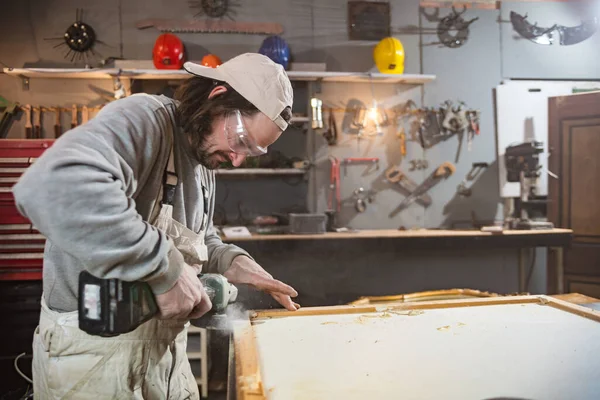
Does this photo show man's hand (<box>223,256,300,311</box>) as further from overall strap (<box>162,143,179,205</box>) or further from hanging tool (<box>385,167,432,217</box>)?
hanging tool (<box>385,167,432,217</box>)

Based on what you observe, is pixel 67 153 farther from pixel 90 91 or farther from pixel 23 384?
pixel 90 91

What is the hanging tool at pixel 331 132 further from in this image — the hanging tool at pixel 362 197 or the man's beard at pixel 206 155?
the man's beard at pixel 206 155

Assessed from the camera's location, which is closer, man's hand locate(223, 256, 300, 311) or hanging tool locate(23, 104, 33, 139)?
man's hand locate(223, 256, 300, 311)

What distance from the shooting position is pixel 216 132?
5.05 ft

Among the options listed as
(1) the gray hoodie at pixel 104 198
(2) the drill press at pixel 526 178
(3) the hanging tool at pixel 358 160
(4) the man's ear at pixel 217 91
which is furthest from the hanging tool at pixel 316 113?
(1) the gray hoodie at pixel 104 198

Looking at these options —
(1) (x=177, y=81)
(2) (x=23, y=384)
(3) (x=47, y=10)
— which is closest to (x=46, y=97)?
(3) (x=47, y=10)

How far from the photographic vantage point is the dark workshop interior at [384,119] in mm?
4742

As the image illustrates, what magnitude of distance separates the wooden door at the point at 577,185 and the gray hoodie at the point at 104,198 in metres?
4.87

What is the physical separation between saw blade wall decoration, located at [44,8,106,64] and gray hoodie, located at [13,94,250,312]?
407 centimetres

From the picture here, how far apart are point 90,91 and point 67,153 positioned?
434 centimetres

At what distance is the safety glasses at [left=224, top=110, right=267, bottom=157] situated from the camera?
1525mm

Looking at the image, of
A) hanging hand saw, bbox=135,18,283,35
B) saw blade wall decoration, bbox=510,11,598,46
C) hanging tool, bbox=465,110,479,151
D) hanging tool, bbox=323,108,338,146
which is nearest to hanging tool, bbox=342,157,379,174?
hanging tool, bbox=323,108,338,146

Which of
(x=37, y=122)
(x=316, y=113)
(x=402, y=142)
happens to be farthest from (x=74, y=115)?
(x=402, y=142)

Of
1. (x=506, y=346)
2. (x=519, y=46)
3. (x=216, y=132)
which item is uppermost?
(x=519, y=46)
